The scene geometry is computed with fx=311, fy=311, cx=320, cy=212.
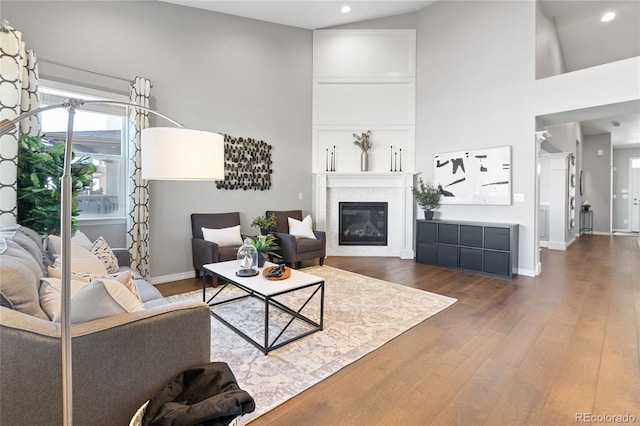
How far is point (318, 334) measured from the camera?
2.65 m

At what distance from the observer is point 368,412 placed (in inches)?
67.9

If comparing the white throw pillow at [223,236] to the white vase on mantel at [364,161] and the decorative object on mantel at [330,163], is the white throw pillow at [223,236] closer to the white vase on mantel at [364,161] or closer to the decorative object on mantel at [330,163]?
the decorative object on mantel at [330,163]

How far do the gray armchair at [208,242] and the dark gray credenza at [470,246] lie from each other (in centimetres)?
316

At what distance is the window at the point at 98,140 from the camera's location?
3.53 meters

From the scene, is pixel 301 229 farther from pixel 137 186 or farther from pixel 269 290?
pixel 269 290

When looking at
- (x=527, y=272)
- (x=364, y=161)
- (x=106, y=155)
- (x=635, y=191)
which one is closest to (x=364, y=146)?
(x=364, y=161)

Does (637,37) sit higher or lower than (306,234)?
higher

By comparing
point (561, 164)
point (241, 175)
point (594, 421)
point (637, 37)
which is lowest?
point (594, 421)

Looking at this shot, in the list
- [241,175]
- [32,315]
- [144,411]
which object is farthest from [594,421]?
[241,175]

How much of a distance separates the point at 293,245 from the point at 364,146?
8.13 ft

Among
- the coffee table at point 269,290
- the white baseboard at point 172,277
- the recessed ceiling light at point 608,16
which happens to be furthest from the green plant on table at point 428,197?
the recessed ceiling light at point 608,16

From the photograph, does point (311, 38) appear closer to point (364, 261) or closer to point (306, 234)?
point (306, 234)

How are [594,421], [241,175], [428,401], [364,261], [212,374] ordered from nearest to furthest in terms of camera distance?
[212,374], [594,421], [428,401], [241,175], [364,261]

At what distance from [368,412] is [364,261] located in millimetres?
3912
